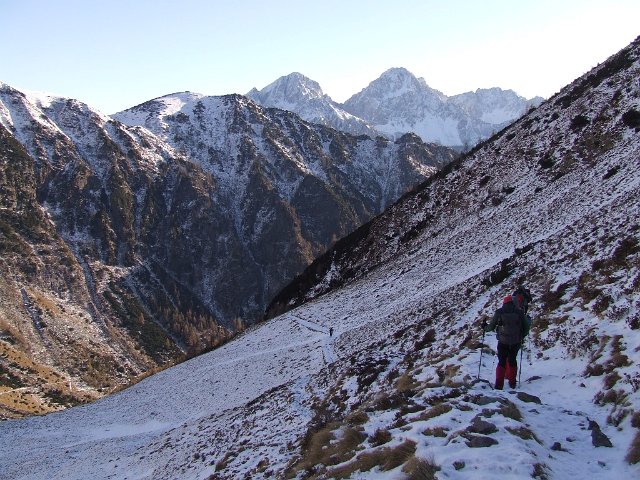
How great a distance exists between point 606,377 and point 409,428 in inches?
210

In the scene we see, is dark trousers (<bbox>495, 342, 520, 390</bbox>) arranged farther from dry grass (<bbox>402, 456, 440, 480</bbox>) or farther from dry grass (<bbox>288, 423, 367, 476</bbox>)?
dry grass (<bbox>402, 456, 440, 480</bbox>)

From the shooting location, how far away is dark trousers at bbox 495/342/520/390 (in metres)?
13.9

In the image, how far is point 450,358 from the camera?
1895 centimetres

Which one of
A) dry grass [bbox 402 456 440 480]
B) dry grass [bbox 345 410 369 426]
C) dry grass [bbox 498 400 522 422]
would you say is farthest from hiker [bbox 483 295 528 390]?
dry grass [bbox 402 456 440 480]

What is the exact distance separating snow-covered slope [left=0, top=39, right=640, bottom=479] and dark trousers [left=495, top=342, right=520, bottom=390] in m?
0.67

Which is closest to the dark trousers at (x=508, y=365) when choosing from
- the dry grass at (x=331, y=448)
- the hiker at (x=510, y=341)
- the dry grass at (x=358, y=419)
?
the hiker at (x=510, y=341)

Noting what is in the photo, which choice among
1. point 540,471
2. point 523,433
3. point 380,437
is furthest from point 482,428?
point 380,437

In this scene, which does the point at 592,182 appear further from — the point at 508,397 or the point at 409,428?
the point at 409,428

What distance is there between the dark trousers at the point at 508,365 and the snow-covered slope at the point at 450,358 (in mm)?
669

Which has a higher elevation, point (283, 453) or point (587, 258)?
point (587, 258)

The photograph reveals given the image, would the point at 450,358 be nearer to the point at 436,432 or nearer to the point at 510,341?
the point at 510,341

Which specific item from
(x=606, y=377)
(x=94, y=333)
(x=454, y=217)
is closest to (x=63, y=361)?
(x=94, y=333)

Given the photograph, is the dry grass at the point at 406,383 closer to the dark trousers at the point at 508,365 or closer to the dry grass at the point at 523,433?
the dark trousers at the point at 508,365

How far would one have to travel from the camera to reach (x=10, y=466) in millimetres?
39938
